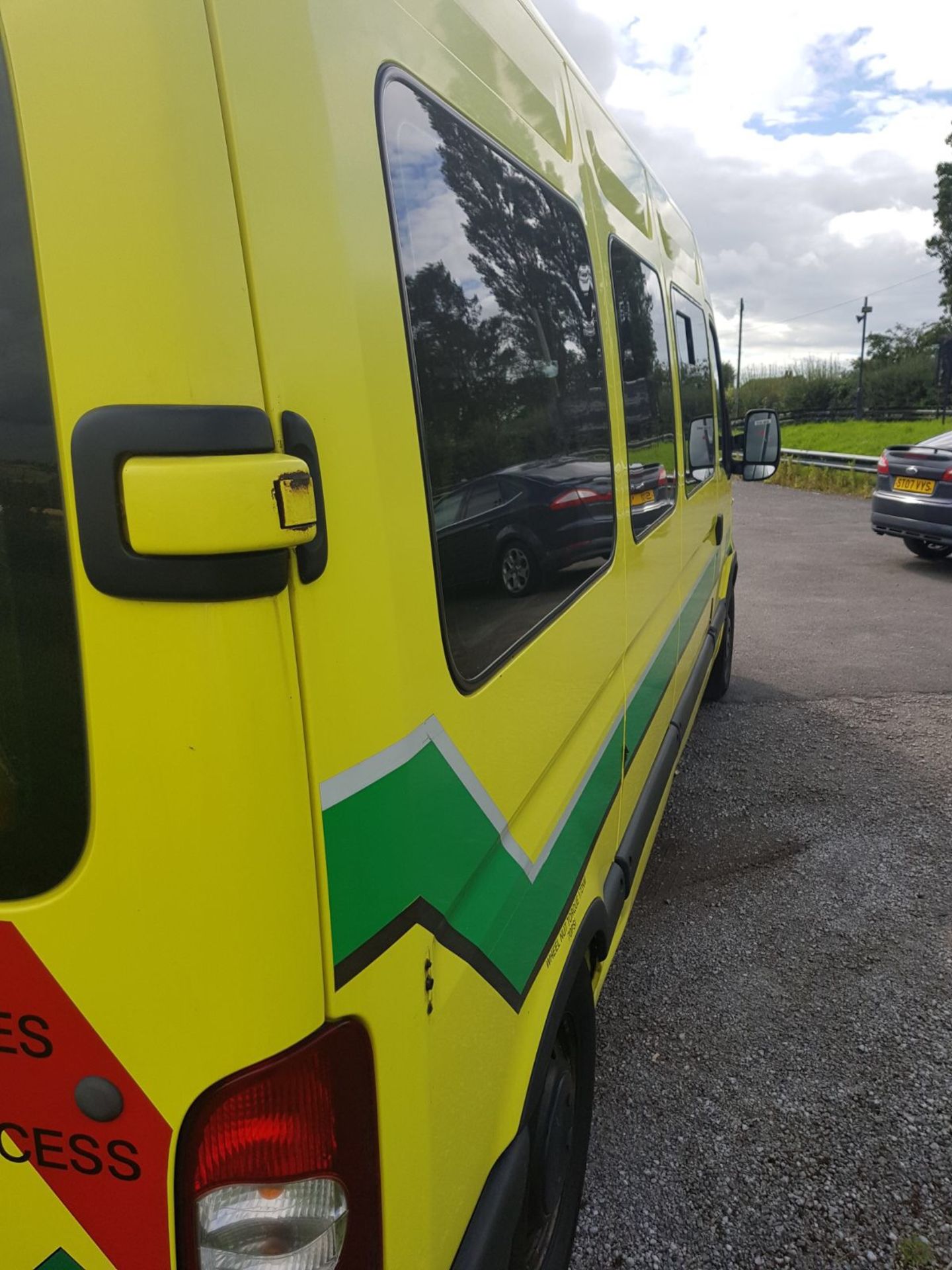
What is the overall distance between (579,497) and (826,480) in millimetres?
16873

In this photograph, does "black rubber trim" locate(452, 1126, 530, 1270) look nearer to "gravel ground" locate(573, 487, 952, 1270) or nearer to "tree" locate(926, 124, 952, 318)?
"gravel ground" locate(573, 487, 952, 1270)

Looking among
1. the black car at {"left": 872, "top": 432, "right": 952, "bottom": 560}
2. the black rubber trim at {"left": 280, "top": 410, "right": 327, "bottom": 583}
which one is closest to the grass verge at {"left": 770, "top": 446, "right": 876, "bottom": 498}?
the black car at {"left": 872, "top": 432, "right": 952, "bottom": 560}

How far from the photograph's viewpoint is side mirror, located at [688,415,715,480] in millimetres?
3873

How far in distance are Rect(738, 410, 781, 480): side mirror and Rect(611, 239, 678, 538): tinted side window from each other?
2.08 meters

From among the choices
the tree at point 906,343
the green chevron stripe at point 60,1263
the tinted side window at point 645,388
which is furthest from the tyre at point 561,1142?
the tree at point 906,343

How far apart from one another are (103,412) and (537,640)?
937mm

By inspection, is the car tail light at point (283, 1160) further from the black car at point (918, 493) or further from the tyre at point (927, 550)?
the tyre at point (927, 550)

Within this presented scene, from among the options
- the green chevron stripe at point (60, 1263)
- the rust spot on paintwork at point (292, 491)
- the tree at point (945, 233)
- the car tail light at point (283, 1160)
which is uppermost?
the tree at point (945, 233)

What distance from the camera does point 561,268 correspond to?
73.9 inches

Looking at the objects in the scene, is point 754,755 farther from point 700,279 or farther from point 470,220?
point 470,220

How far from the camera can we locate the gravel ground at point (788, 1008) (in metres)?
2.16

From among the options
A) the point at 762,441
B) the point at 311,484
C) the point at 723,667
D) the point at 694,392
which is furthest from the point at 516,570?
the point at 723,667

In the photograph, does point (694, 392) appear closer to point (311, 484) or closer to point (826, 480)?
point (311, 484)

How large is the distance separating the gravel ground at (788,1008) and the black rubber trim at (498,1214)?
31.6 inches
